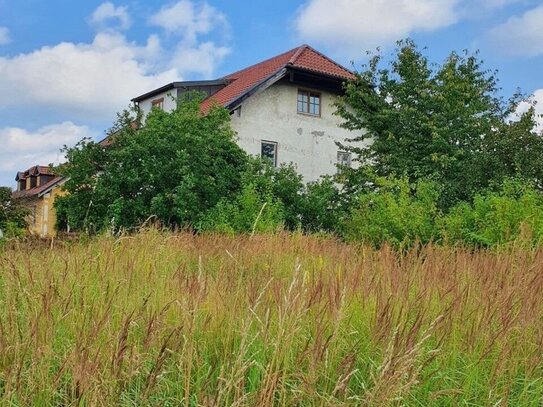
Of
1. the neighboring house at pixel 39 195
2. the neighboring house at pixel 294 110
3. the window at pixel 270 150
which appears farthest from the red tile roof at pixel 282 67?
the neighboring house at pixel 39 195

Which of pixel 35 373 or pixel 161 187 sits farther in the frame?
pixel 161 187

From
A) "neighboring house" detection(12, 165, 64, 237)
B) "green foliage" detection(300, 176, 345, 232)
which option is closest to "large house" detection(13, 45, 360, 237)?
"green foliage" detection(300, 176, 345, 232)

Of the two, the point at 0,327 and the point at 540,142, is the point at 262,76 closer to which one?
the point at 540,142

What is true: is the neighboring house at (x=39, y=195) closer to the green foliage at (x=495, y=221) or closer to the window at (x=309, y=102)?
the window at (x=309, y=102)

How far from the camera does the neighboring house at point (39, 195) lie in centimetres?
3316

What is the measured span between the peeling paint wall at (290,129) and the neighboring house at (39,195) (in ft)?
35.3

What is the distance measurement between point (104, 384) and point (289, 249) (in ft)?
15.7

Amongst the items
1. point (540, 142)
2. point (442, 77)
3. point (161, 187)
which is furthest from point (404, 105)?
point (161, 187)

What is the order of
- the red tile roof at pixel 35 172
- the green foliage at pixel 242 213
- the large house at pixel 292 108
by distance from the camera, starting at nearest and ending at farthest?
A: the green foliage at pixel 242 213 < the large house at pixel 292 108 < the red tile roof at pixel 35 172

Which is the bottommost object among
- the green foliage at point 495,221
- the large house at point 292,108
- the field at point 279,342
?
the field at point 279,342

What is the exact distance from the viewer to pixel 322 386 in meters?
2.43

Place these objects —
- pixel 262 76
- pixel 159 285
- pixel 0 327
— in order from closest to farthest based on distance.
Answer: pixel 0 327, pixel 159 285, pixel 262 76

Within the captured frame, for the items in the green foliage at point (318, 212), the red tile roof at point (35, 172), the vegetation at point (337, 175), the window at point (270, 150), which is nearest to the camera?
the vegetation at point (337, 175)

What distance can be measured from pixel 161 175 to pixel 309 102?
10.4 metres
